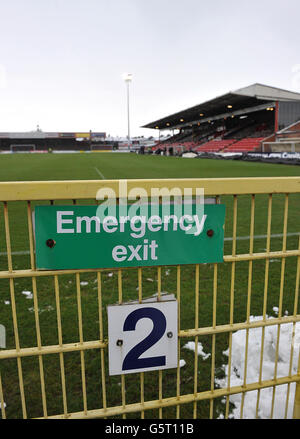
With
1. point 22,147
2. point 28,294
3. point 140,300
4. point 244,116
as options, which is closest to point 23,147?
point 22,147

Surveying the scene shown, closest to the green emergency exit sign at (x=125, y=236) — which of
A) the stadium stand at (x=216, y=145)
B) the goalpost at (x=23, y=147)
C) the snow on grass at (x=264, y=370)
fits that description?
the snow on grass at (x=264, y=370)

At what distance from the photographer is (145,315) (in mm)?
1819

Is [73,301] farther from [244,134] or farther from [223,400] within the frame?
[244,134]

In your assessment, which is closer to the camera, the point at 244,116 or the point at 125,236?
the point at 125,236

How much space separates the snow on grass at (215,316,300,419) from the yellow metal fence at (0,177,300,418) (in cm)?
2

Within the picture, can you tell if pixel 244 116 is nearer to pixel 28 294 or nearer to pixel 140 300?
pixel 28 294

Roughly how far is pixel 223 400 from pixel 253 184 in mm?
1579

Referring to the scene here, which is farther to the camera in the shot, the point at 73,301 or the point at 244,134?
Result: the point at 244,134

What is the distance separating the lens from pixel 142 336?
5.98 ft

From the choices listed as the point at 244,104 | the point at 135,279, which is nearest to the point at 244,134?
the point at 244,104

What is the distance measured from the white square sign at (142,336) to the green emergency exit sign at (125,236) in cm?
25

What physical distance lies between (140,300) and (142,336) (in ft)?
0.62

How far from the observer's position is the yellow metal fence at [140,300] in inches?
67.4

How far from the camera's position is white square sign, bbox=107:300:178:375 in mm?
1796
